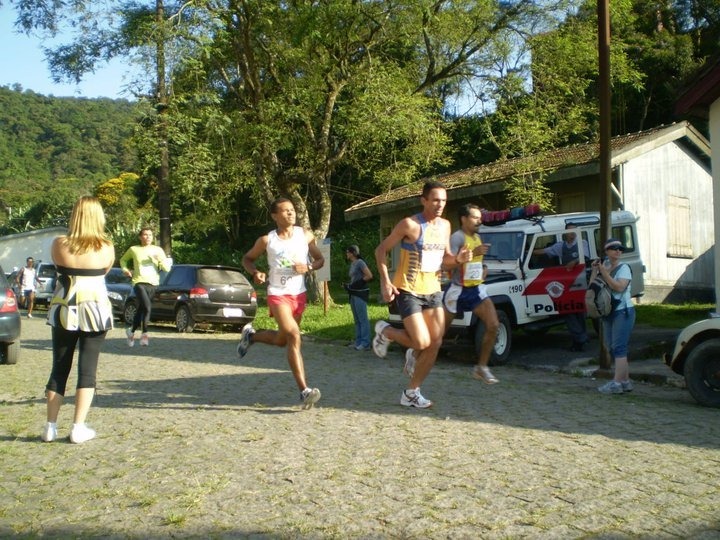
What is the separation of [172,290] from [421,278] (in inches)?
517

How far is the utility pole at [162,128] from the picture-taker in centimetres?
1928

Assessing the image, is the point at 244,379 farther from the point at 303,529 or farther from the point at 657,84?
the point at 657,84

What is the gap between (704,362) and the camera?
8625mm

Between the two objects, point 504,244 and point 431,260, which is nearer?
point 431,260

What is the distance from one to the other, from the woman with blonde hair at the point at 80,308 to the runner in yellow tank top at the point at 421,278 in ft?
8.61

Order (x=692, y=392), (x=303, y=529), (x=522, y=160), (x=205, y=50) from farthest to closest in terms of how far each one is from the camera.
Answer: (x=522, y=160) → (x=205, y=50) → (x=692, y=392) → (x=303, y=529)

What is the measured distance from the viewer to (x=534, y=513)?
15.1ft

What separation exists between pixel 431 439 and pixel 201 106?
53.9 feet

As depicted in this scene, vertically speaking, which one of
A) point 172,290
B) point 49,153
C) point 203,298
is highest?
point 49,153

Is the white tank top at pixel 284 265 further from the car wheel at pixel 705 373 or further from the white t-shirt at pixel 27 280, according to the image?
the white t-shirt at pixel 27 280

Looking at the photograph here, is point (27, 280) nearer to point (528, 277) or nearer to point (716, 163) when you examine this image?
point (528, 277)

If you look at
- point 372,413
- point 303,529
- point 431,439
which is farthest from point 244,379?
Result: point 303,529

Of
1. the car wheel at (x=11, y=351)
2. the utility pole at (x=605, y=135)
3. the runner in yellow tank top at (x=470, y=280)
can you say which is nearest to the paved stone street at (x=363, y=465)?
the runner in yellow tank top at (x=470, y=280)

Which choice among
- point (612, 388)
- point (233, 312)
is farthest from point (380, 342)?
point (233, 312)
